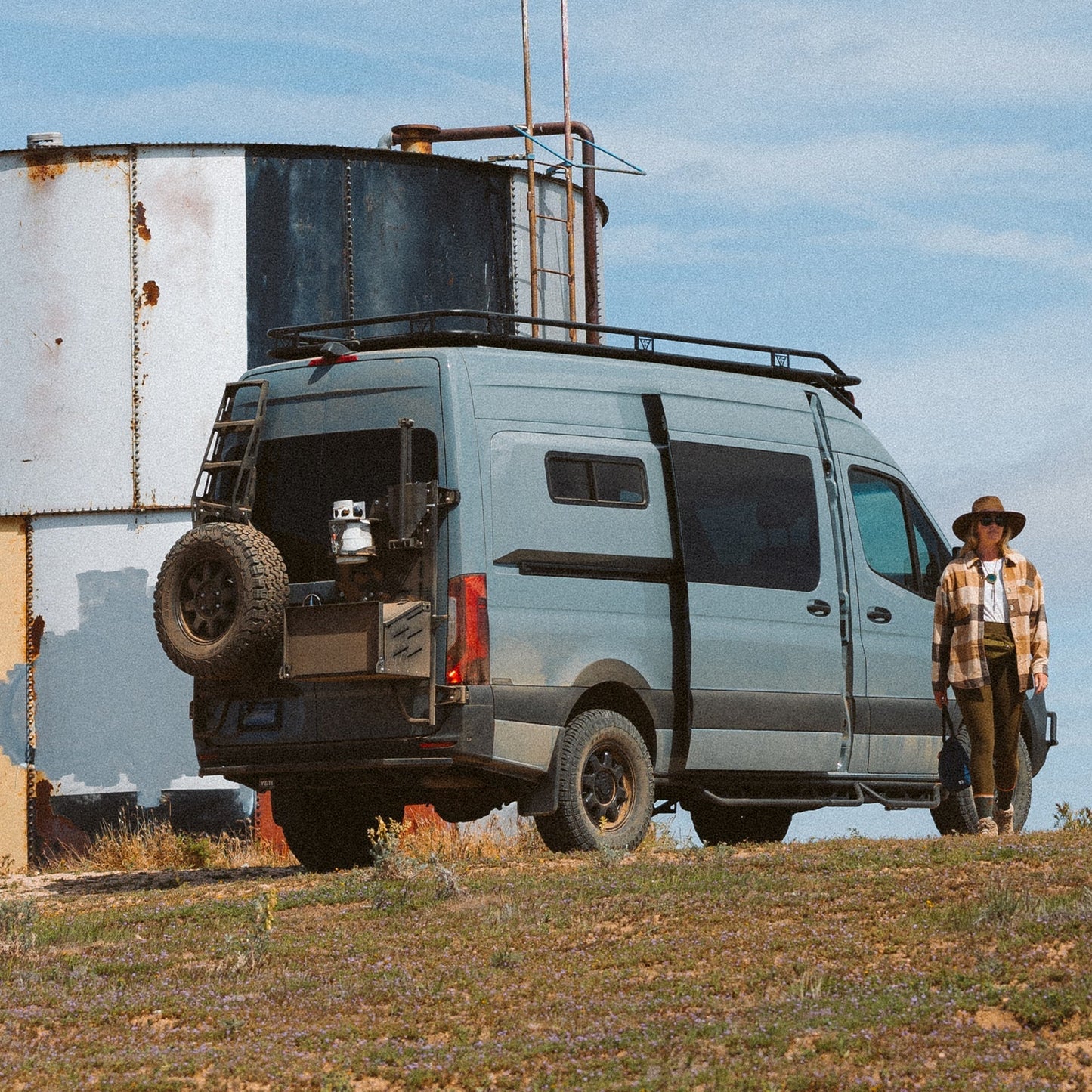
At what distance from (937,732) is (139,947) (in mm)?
6481

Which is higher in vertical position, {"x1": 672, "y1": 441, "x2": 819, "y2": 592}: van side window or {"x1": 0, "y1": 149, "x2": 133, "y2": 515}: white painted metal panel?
{"x1": 0, "y1": 149, "x2": 133, "y2": 515}: white painted metal panel

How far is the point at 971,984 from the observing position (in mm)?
6895

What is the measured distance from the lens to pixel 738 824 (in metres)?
14.5

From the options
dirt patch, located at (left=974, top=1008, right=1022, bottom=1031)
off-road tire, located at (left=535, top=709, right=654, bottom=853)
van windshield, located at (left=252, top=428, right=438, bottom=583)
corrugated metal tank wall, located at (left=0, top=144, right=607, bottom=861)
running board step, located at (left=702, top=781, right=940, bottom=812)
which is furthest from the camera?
corrugated metal tank wall, located at (left=0, top=144, right=607, bottom=861)

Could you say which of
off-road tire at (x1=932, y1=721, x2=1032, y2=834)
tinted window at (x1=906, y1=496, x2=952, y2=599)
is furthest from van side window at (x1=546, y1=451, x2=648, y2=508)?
off-road tire at (x1=932, y1=721, x2=1032, y2=834)

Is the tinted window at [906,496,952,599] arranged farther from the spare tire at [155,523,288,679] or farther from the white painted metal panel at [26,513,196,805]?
the white painted metal panel at [26,513,196,805]

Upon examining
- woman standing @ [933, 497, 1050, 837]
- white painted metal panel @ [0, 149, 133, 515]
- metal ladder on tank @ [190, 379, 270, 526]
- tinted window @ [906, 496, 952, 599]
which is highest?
white painted metal panel @ [0, 149, 133, 515]

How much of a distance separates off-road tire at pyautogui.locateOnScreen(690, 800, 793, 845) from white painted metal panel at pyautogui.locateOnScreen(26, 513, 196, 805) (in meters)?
4.66

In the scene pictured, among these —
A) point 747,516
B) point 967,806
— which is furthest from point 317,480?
point 967,806

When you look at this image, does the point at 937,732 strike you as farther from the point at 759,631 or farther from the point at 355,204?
the point at 355,204

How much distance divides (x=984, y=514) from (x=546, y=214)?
8894mm

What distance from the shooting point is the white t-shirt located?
11.5 m

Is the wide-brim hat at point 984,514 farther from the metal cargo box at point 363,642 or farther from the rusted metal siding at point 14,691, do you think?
the rusted metal siding at point 14,691

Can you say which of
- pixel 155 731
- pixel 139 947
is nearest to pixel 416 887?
pixel 139 947
